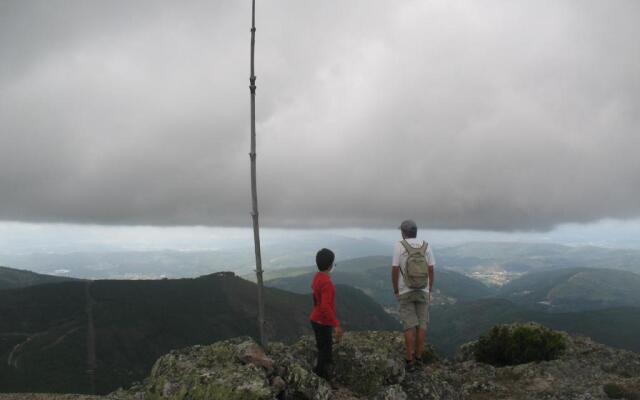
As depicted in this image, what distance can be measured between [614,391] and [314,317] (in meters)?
12.1

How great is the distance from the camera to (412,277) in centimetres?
1338

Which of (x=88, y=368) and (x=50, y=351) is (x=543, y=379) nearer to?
(x=88, y=368)

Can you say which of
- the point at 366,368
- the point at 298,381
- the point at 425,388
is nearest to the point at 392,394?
the point at 366,368

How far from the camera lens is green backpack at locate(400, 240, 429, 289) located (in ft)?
43.7

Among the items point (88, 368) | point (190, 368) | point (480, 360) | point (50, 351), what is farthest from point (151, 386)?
point (50, 351)

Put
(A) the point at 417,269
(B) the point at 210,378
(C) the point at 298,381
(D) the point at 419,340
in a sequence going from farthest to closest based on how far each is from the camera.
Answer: (D) the point at 419,340 → (A) the point at 417,269 → (C) the point at 298,381 → (B) the point at 210,378

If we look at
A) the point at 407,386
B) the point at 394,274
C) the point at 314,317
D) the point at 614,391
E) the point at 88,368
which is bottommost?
the point at 88,368

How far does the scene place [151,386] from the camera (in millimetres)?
10977

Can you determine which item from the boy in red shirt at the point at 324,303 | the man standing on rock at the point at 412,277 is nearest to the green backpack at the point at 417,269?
the man standing on rock at the point at 412,277

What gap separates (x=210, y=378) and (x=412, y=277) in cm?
710

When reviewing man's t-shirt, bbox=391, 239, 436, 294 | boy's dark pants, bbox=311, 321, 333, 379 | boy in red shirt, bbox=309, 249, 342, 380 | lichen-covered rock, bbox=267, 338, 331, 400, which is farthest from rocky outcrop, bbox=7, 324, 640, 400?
man's t-shirt, bbox=391, 239, 436, 294

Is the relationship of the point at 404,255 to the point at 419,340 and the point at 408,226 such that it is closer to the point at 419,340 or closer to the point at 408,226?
the point at 408,226

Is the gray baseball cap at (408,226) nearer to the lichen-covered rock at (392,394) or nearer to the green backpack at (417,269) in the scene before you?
the green backpack at (417,269)

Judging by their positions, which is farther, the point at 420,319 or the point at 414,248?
the point at 420,319
